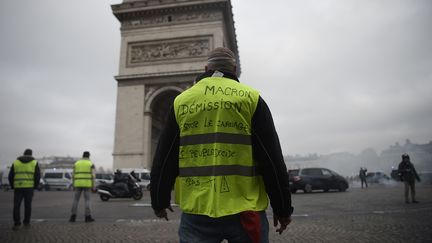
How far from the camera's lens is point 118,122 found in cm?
2389

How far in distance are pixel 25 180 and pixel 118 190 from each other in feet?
23.6

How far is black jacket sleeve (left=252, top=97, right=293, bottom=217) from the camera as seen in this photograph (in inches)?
69.1

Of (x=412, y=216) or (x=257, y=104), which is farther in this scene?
(x=412, y=216)

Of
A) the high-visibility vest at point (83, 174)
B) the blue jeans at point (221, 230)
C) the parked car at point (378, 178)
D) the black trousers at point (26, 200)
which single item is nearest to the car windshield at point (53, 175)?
the high-visibility vest at point (83, 174)

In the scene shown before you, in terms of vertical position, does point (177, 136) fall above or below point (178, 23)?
below

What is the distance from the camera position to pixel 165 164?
188 centimetres

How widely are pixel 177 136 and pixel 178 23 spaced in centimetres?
2429

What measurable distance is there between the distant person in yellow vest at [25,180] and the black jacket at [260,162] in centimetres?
594

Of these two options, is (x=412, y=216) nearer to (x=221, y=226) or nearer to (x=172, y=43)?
(x=221, y=226)

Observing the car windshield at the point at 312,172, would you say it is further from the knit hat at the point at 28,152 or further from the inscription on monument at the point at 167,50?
the knit hat at the point at 28,152

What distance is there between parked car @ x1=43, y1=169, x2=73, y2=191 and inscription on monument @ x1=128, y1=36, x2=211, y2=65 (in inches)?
428

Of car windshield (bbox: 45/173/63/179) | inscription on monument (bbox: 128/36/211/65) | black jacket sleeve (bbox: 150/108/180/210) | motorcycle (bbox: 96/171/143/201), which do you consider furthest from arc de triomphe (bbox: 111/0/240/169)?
black jacket sleeve (bbox: 150/108/180/210)

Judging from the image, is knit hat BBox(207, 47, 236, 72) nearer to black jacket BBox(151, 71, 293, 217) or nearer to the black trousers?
black jacket BBox(151, 71, 293, 217)

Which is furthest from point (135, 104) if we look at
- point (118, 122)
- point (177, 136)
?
point (177, 136)
